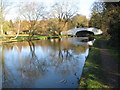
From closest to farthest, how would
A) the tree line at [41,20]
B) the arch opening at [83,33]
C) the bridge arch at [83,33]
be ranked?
the tree line at [41,20], the arch opening at [83,33], the bridge arch at [83,33]

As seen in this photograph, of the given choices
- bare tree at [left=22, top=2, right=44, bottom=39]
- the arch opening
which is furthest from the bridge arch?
bare tree at [left=22, top=2, right=44, bottom=39]

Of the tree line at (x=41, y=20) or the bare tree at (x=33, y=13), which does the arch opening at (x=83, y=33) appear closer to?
the tree line at (x=41, y=20)

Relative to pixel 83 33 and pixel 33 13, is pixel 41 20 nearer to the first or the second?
pixel 33 13

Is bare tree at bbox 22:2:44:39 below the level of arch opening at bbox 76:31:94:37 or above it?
above

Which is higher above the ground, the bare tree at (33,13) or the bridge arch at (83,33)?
the bare tree at (33,13)

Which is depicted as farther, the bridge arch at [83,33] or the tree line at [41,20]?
the bridge arch at [83,33]

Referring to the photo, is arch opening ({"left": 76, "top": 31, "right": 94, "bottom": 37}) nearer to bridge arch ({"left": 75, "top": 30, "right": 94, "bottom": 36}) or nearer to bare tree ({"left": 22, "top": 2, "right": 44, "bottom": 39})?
bridge arch ({"left": 75, "top": 30, "right": 94, "bottom": 36})

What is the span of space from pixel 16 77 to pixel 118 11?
7623 mm

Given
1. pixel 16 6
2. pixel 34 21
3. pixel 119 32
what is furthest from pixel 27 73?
pixel 34 21

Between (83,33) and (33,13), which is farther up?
(33,13)

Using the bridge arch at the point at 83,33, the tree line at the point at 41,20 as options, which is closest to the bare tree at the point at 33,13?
the tree line at the point at 41,20

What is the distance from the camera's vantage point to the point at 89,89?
3.78 m

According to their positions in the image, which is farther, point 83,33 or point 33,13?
point 83,33

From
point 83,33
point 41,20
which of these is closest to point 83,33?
point 83,33
